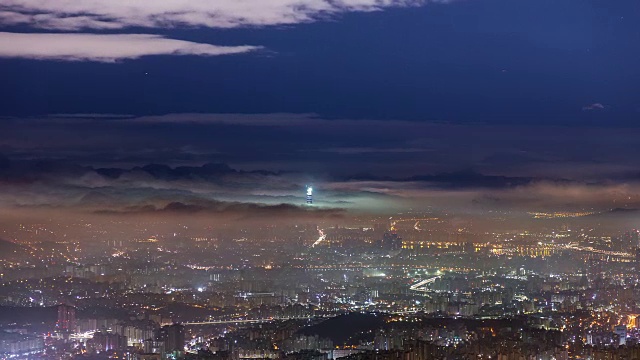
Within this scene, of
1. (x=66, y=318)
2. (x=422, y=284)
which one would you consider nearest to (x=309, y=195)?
(x=66, y=318)

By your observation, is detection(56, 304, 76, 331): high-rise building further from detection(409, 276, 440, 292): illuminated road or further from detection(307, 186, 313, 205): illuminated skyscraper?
detection(409, 276, 440, 292): illuminated road

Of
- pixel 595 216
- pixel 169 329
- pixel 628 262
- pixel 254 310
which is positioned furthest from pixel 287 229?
pixel 628 262

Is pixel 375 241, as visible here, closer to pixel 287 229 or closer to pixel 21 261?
pixel 287 229

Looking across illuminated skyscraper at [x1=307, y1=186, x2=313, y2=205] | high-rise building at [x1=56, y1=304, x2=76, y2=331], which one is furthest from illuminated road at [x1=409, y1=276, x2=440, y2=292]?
high-rise building at [x1=56, y1=304, x2=76, y2=331]

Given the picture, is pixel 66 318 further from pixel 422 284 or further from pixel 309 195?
pixel 422 284

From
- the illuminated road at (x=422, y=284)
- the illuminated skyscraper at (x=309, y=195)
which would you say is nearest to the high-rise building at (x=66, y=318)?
the illuminated skyscraper at (x=309, y=195)

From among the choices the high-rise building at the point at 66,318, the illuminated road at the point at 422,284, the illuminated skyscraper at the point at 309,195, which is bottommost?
the high-rise building at the point at 66,318

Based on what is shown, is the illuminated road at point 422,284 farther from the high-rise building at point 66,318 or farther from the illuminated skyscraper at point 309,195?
the high-rise building at point 66,318

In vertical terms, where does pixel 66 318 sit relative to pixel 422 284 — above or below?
below
